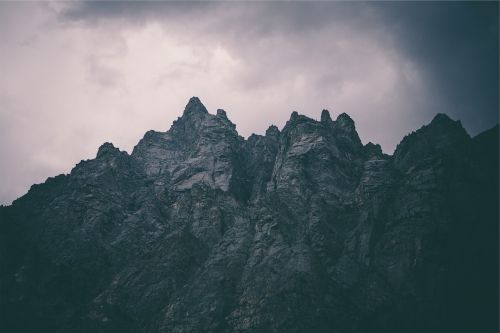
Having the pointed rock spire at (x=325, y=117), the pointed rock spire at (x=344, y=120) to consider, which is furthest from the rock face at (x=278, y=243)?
the pointed rock spire at (x=325, y=117)

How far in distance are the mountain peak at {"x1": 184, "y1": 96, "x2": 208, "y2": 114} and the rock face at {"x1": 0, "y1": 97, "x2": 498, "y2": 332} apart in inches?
2104

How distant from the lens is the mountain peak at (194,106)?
18975cm

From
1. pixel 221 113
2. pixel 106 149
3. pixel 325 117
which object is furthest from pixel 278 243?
pixel 221 113

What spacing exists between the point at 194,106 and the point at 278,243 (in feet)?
359

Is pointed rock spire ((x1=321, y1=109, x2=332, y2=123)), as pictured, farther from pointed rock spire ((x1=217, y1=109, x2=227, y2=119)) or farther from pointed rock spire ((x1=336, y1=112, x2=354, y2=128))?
pointed rock spire ((x1=217, y1=109, x2=227, y2=119))

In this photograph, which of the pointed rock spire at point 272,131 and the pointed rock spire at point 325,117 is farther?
the pointed rock spire at point 272,131

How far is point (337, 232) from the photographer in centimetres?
10350

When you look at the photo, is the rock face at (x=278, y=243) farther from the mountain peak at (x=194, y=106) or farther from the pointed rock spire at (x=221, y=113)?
the mountain peak at (x=194, y=106)

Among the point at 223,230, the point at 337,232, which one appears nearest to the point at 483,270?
the point at 337,232

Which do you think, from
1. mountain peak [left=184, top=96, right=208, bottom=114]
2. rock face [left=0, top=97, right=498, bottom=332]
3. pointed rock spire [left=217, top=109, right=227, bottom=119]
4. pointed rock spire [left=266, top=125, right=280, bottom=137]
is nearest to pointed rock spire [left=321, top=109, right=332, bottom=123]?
rock face [left=0, top=97, right=498, bottom=332]

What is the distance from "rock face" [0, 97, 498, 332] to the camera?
274 ft

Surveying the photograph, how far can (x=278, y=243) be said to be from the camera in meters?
99.4

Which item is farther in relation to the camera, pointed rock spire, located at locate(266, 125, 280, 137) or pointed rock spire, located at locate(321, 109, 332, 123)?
pointed rock spire, located at locate(266, 125, 280, 137)

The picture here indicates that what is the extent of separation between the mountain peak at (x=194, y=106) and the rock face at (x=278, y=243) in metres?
53.4
